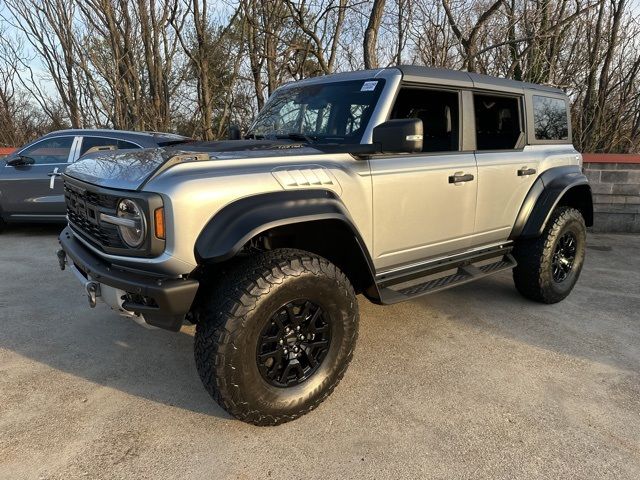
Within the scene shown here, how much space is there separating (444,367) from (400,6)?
982cm

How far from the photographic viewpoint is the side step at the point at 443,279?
9.77 feet

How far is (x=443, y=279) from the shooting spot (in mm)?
3377

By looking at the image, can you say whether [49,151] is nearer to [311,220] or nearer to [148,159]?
[148,159]

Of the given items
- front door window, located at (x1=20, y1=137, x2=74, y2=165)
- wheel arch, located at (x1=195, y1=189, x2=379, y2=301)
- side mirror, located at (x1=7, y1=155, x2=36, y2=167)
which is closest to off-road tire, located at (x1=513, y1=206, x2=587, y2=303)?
wheel arch, located at (x1=195, y1=189, x2=379, y2=301)

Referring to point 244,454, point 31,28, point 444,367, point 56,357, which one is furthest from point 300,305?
point 31,28

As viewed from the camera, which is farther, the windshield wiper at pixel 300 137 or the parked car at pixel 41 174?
the parked car at pixel 41 174

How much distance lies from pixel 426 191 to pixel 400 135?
2.34 ft

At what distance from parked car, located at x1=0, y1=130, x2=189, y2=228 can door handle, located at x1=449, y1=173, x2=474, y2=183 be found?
4.42 meters

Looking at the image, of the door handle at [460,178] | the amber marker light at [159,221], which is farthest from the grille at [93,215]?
the door handle at [460,178]

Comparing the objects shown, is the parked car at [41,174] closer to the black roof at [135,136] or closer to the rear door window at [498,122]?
the black roof at [135,136]

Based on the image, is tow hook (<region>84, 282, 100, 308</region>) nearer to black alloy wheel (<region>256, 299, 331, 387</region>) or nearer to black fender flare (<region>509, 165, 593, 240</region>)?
black alloy wheel (<region>256, 299, 331, 387</region>)

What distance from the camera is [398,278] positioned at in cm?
312

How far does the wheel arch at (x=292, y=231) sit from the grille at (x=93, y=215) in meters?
0.50

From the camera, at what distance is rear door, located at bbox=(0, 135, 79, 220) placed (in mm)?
6414
